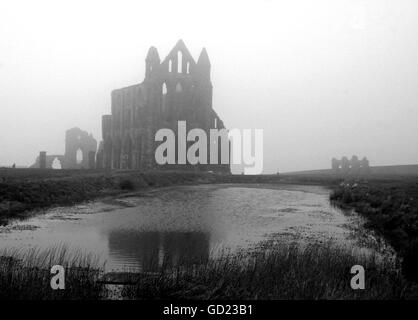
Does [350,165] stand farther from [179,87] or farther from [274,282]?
[274,282]

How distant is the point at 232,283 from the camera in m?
6.36

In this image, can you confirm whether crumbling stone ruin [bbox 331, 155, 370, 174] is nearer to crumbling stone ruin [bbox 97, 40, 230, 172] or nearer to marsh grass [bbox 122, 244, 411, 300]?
crumbling stone ruin [bbox 97, 40, 230, 172]

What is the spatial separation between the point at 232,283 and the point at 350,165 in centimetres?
7471

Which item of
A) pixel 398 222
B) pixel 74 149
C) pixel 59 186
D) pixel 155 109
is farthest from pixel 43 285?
pixel 74 149

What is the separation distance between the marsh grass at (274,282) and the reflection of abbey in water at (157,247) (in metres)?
0.94

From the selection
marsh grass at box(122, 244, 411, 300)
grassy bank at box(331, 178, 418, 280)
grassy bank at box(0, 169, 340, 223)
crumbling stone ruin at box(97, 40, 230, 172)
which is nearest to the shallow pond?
grassy bank at box(331, 178, 418, 280)

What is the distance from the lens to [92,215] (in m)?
15.9

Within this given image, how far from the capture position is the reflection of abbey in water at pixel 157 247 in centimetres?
845

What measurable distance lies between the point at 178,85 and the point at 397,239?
55.2m

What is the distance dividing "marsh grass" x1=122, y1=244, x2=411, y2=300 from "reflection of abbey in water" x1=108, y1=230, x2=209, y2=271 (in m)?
0.94

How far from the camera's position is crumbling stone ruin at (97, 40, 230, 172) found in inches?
2191
